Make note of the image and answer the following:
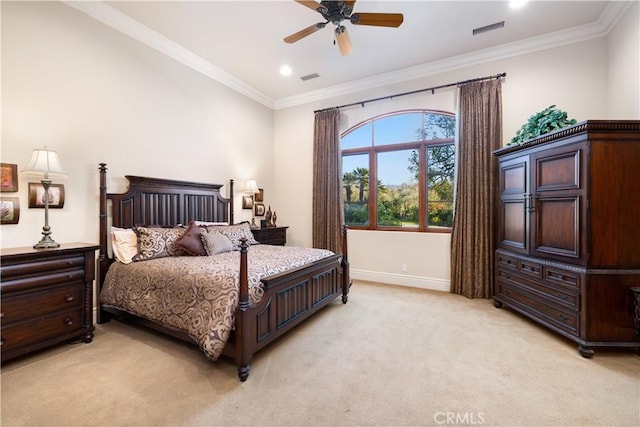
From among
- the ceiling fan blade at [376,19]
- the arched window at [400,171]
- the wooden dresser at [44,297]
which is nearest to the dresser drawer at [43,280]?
the wooden dresser at [44,297]

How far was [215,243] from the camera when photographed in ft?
10.7

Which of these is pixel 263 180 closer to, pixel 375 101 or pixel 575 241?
pixel 375 101

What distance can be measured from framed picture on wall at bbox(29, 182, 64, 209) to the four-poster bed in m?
0.34

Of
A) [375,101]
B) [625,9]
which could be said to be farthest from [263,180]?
[625,9]

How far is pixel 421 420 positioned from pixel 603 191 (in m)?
2.47

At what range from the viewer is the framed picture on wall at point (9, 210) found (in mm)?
2455

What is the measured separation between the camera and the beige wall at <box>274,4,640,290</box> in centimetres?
319

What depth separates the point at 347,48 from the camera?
3.00 metres

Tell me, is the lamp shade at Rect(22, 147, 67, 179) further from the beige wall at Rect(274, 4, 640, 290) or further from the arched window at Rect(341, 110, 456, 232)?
the arched window at Rect(341, 110, 456, 232)

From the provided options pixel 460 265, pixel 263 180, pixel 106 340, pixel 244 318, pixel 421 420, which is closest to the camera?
pixel 421 420

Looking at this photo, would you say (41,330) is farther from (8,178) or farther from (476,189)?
(476,189)

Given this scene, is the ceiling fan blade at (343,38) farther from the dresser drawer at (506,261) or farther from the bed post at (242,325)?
the dresser drawer at (506,261)

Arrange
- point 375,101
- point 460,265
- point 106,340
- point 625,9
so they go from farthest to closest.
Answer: point 375,101
point 460,265
point 625,9
point 106,340

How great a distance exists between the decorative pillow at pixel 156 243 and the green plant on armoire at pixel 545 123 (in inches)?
163
